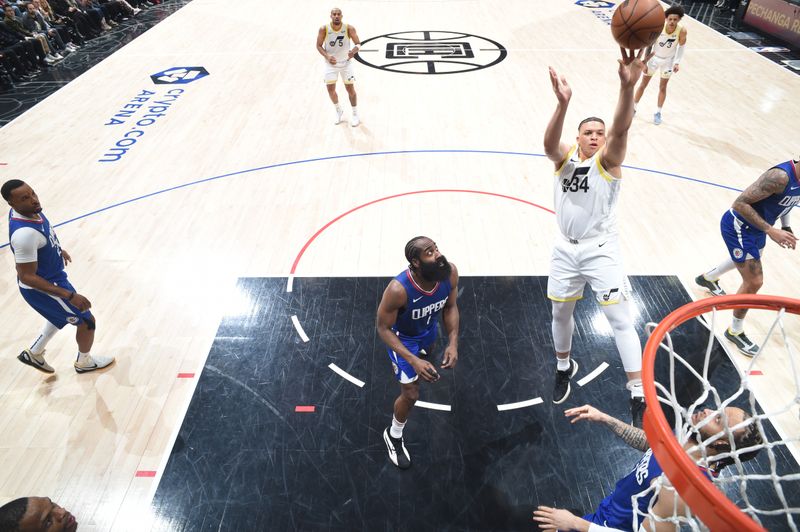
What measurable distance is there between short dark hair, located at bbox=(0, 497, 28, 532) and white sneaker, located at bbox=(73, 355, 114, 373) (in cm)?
259

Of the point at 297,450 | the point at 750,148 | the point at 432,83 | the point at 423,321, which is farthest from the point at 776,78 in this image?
the point at 297,450

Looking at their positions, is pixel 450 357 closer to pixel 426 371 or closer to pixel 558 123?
pixel 426 371

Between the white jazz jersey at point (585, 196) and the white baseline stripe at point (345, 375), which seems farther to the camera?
the white baseline stripe at point (345, 375)

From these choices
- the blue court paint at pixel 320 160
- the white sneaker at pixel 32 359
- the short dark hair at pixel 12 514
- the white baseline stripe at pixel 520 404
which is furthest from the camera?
the blue court paint at pixel 320 160

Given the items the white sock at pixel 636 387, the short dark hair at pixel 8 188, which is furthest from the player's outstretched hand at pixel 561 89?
the short dark hair at pixel 8 188

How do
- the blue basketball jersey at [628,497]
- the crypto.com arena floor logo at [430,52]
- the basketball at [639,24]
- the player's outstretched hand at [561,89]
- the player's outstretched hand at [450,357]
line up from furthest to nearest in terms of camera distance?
the crypto.com arena floor logo at [430,52], the player's outstretched hand at [450,357], the basketball at [639,24], the player's outstretched hand at [561,89], the blue basketball jersey at [628,497]

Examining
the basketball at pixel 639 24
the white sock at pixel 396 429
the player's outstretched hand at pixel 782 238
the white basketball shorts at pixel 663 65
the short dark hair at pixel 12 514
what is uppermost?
the basketball at pixel 639 24

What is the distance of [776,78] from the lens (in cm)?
1004

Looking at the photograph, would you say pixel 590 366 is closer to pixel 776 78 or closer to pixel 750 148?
pixel 750 148

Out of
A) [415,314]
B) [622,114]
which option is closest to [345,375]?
[415,314]

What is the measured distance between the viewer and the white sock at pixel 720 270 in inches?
188

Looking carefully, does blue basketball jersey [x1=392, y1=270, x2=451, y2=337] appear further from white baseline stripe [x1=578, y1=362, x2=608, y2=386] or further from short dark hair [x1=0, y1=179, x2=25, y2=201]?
short dark hair [x1=0, y1=179, x2=25, y2=201]

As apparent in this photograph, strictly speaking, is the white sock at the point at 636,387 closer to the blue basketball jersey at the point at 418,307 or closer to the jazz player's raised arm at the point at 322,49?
the blue basketball jersey at the point at 418,307

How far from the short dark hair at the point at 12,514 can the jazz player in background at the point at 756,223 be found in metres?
4.90
